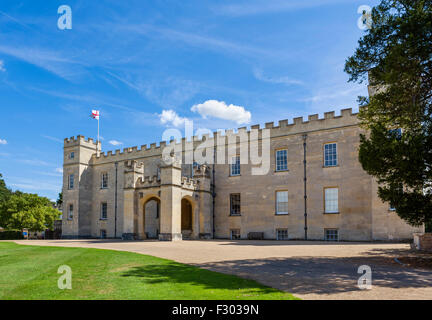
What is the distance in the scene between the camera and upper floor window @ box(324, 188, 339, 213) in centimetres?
2467

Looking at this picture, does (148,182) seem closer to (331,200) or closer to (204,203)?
(204,203)

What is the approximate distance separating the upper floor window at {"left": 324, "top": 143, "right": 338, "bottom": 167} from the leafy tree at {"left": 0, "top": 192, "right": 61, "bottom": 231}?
28.5 m

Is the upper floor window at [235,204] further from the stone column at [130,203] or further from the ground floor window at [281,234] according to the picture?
the stone column at [130,203]

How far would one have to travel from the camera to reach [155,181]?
27.8m

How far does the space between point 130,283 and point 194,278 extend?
1.62 m

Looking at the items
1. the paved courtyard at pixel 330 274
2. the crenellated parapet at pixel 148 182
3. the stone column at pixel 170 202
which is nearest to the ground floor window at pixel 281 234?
the stone column at pixel 170 202

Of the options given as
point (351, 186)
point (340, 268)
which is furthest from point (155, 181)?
point (340, 268)

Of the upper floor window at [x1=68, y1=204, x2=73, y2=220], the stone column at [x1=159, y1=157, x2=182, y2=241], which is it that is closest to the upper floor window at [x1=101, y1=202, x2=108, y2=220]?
the upper floor window at [x1=68, y1=204, x2=73, y2=220]

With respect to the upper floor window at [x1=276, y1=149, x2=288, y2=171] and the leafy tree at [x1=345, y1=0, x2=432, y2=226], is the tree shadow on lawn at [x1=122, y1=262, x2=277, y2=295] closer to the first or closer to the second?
the leafy tree at [x1=345, y1=0, x2=432, y2=226]

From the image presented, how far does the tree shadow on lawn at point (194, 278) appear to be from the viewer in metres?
7.89

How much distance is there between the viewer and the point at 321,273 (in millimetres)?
9781

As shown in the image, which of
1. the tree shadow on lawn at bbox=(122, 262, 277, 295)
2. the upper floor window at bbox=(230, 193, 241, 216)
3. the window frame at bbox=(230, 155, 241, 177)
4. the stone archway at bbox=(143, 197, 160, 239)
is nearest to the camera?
the tree shadow on lawn at bbox=(122, 262, 277, 295)
